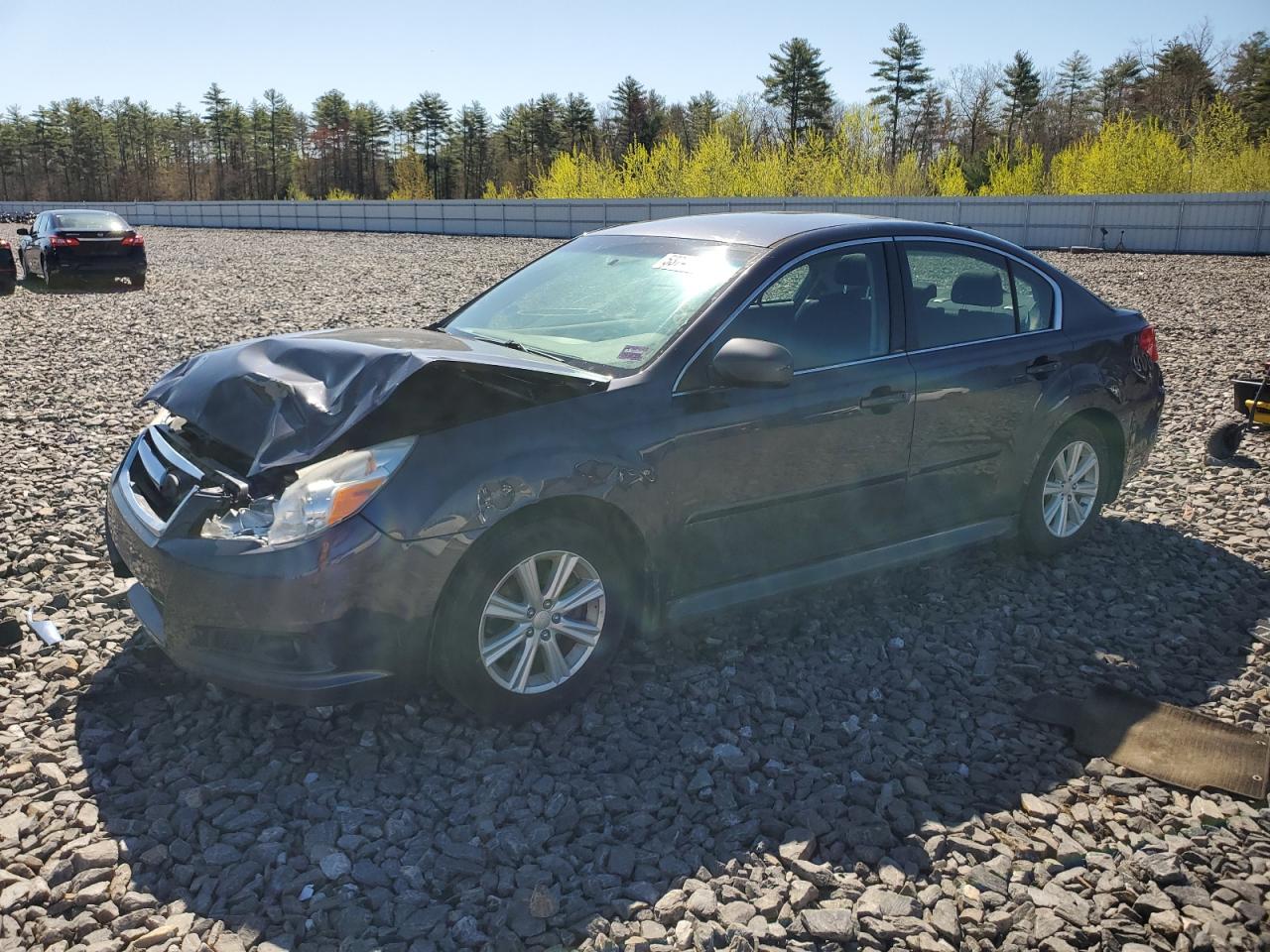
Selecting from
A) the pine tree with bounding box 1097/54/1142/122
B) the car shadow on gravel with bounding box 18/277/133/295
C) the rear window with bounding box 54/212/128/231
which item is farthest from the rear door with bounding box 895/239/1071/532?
the pine tree with bounding box 1097/54/1142/122

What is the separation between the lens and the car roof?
4.56 meters

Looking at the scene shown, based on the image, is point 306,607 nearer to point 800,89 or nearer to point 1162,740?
point 1162,740

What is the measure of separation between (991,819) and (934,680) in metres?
0.98

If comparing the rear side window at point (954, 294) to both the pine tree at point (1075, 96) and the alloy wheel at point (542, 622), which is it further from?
the pine tree at point (1075, 96)

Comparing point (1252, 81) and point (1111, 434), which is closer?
point (1111, 434)

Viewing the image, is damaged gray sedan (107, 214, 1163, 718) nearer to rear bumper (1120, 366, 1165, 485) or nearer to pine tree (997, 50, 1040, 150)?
rear bumper (1120, 366, 1165, 485)

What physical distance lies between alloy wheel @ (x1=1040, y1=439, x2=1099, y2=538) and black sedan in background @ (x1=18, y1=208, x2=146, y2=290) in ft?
61.9

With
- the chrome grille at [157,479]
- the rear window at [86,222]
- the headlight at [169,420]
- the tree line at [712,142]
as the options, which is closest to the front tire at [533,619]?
the chrome grille at [157,479]

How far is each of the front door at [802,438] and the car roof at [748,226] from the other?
0.54 feet

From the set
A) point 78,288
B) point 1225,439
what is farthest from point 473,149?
point 1225,439

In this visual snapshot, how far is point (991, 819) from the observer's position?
3340 mm

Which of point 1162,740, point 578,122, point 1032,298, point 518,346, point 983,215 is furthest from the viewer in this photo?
point 578,122

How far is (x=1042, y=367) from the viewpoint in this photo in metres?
5.16

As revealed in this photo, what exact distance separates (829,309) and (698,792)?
223cm
